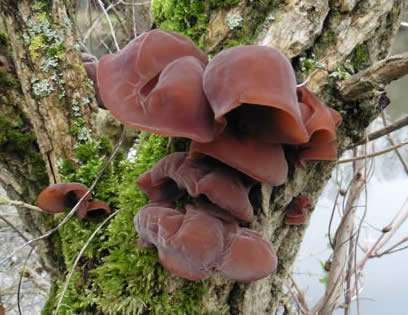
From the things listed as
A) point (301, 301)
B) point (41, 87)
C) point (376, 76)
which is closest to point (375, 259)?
point (301, 301)

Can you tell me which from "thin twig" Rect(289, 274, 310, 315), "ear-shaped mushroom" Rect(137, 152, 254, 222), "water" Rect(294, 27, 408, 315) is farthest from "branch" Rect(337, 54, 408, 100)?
"water" Rect(294, 27, 408, 315)

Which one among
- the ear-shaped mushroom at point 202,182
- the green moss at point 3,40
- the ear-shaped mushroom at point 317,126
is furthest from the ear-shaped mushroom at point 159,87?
the green moss at point 3,40

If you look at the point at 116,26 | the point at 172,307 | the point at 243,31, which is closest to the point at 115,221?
the point at 172,307

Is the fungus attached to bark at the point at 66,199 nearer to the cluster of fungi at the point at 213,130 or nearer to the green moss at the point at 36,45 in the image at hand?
the cluster of fungi at the point at 213,130

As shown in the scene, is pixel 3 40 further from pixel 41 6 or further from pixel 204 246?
pixel 204 246

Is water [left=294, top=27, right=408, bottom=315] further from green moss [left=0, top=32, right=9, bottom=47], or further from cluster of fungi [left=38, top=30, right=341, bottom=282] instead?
green moss [left=0, top=32, right=9, bottom=47]

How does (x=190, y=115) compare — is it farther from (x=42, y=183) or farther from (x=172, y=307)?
(x=42, y=183)
